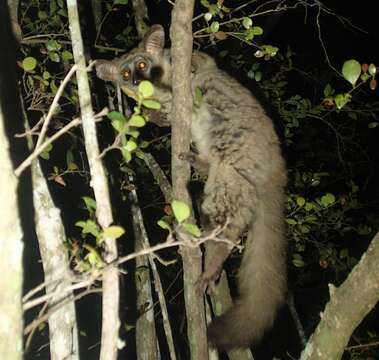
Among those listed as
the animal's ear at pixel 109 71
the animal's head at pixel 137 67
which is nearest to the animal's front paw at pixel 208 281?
the animal's head at pixel 137 67

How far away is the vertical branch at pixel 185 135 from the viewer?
248 cm

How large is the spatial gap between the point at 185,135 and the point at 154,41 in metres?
1.76

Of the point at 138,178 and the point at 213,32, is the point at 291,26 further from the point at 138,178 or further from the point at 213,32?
the point at 213,32

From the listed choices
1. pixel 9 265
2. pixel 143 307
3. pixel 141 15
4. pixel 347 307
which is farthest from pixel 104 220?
pixel 141 15

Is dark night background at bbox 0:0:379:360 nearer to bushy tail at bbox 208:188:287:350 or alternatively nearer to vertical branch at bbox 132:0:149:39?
bushy tail at bbox 208:188:287:350

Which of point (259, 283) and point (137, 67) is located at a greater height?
point (137, 67)

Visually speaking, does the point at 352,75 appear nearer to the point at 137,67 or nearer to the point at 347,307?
the point at 347,307

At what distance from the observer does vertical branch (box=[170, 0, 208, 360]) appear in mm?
2480

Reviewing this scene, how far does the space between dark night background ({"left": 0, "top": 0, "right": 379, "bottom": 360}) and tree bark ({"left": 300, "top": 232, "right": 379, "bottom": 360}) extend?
104 centimetres

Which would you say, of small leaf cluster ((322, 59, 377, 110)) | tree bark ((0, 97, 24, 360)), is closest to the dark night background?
tree bark ((0, 97, 24, 360))

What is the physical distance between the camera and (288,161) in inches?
196

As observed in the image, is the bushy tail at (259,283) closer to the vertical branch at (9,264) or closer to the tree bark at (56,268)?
the tree bark at (56,268)

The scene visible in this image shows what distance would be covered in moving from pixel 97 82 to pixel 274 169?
7.21ft

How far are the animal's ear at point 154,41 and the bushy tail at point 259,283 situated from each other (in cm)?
162
